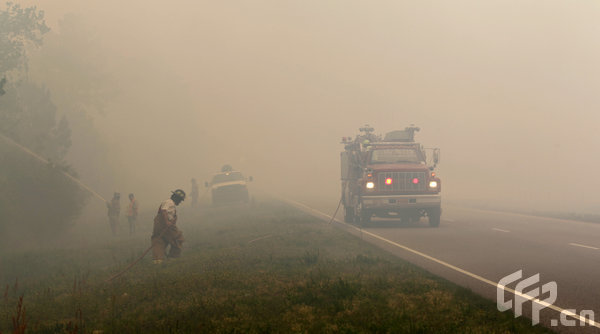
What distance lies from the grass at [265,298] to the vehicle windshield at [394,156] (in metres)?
5.66

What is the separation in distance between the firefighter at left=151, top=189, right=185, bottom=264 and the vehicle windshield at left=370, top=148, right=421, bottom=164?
8.84 meters

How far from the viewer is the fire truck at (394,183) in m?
19.0

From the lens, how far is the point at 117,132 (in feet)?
273

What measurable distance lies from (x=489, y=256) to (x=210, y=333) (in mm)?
8277

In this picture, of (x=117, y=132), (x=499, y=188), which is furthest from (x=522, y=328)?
(x=117, y=132)

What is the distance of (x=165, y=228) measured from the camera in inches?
532

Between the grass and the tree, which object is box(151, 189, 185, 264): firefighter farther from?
the tree

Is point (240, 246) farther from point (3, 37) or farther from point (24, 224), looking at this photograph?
point (3, 37)

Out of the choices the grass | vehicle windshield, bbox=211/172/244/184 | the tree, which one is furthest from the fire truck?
vehicle windshield, bbox=211/172/244/184

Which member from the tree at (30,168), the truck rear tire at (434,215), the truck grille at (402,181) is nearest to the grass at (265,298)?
the truck grille at (402,181)

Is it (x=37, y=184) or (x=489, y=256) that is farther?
(x=37, y=184)

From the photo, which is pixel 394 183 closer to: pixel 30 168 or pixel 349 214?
pixel 349 214

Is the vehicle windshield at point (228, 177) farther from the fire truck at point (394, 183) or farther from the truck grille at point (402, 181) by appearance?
the truck grille at point (402, 181)

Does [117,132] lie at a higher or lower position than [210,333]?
higher
